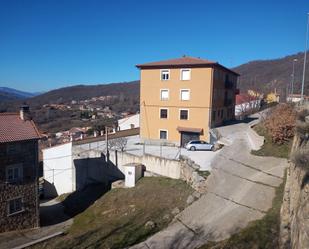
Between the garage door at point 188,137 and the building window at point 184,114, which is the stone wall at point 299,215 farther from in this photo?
the building window at point 184,114

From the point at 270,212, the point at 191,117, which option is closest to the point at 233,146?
the point at 191,117

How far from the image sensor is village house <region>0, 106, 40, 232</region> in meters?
22.0

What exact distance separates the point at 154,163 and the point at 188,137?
10.4 meters

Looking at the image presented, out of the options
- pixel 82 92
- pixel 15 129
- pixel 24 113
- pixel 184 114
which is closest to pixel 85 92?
pixel 82 92

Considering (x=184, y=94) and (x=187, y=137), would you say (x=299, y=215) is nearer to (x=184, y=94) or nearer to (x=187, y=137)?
(x=187, y=137)

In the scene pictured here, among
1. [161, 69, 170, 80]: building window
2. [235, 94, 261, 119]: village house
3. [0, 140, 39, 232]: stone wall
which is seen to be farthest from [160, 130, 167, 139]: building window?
[235, 94, 261, 119]: village house

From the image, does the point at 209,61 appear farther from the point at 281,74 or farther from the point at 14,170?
the point at 281,74

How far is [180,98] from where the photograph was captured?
35.0m

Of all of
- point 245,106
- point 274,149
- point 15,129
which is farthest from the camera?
point 245,106

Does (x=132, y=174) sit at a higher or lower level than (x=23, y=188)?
higher

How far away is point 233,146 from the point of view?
27094 mm

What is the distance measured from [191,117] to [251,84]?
287 ft

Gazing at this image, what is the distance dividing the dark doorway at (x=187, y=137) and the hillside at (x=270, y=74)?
194 ft

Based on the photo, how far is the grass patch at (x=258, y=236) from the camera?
11221 mm
